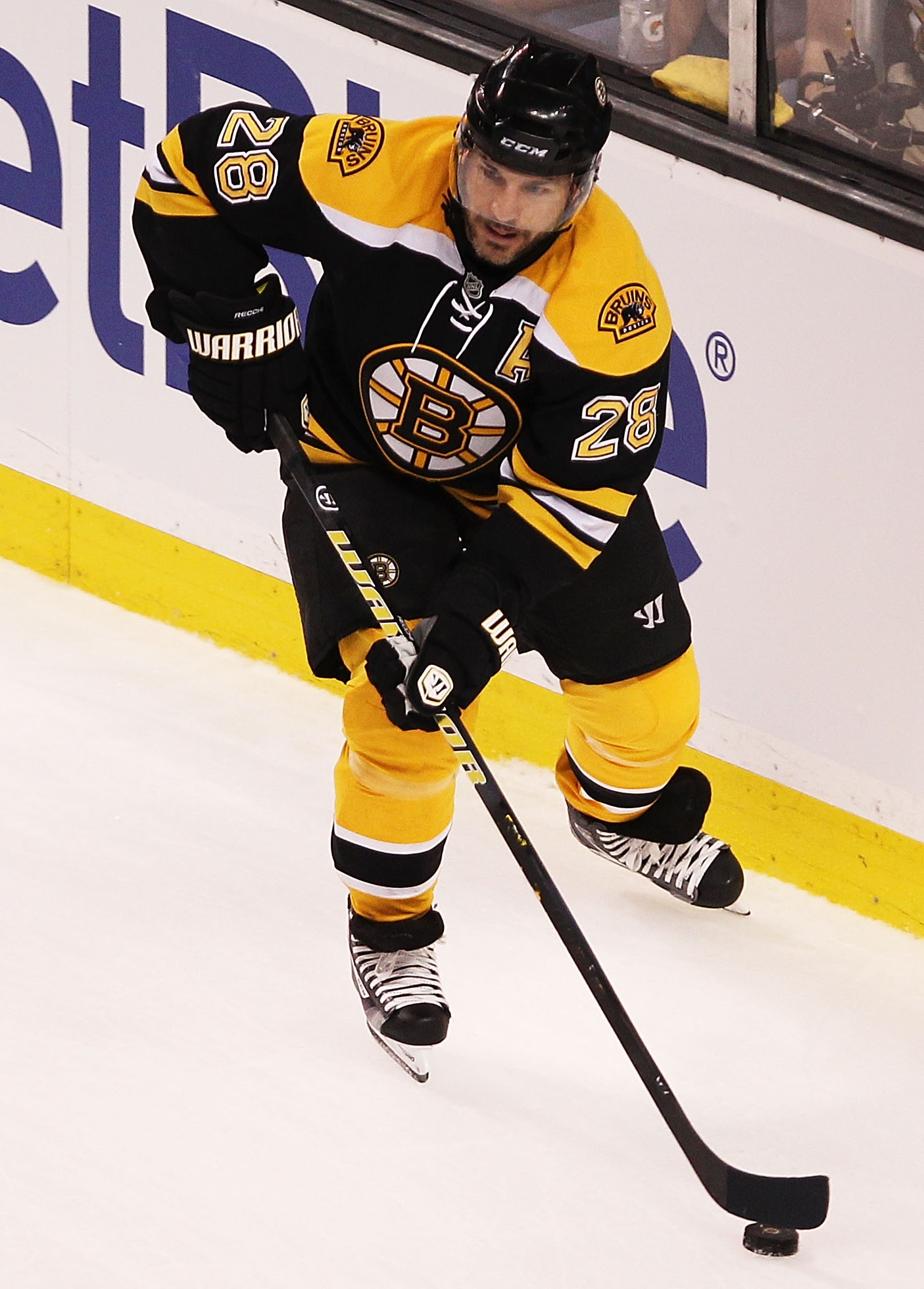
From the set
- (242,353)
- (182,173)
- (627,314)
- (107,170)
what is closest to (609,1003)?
(627,314)

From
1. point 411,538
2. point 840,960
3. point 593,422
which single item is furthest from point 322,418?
point 840,960

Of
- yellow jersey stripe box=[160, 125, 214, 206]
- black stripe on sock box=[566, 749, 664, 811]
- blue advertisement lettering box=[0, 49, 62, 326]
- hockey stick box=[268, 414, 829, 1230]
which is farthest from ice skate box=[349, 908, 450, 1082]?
blue advertisement lettering box=[0, 49, 62, 326]

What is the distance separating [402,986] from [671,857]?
620 mm

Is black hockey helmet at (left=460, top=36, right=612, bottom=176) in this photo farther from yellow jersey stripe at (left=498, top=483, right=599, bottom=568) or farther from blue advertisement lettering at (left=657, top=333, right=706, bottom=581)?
blue advertisement lettering at (left=657, top=333, right=706, bottom=581)

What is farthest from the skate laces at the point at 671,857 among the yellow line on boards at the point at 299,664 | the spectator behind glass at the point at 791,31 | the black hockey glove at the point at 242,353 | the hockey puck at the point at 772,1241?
the spectator behind glass at the point at 791,31

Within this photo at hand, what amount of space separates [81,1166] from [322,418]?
1007 millimetres

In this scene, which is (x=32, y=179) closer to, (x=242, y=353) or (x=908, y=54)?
(x=242, y=353)

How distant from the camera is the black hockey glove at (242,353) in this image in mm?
2348

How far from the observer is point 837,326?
2.75m

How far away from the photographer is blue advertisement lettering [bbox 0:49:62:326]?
351cm

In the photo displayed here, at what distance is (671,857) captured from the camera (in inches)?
116

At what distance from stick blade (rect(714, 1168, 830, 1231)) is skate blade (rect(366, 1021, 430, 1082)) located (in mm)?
454

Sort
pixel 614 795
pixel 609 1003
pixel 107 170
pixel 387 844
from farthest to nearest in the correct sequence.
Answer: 1. pixel 107 170
2. pixel 614 795
3. pixel 387 844
4. pixel 609 1003

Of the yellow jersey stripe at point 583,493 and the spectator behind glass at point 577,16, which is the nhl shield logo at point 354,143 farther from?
the spectator behind glass at point 577,16
